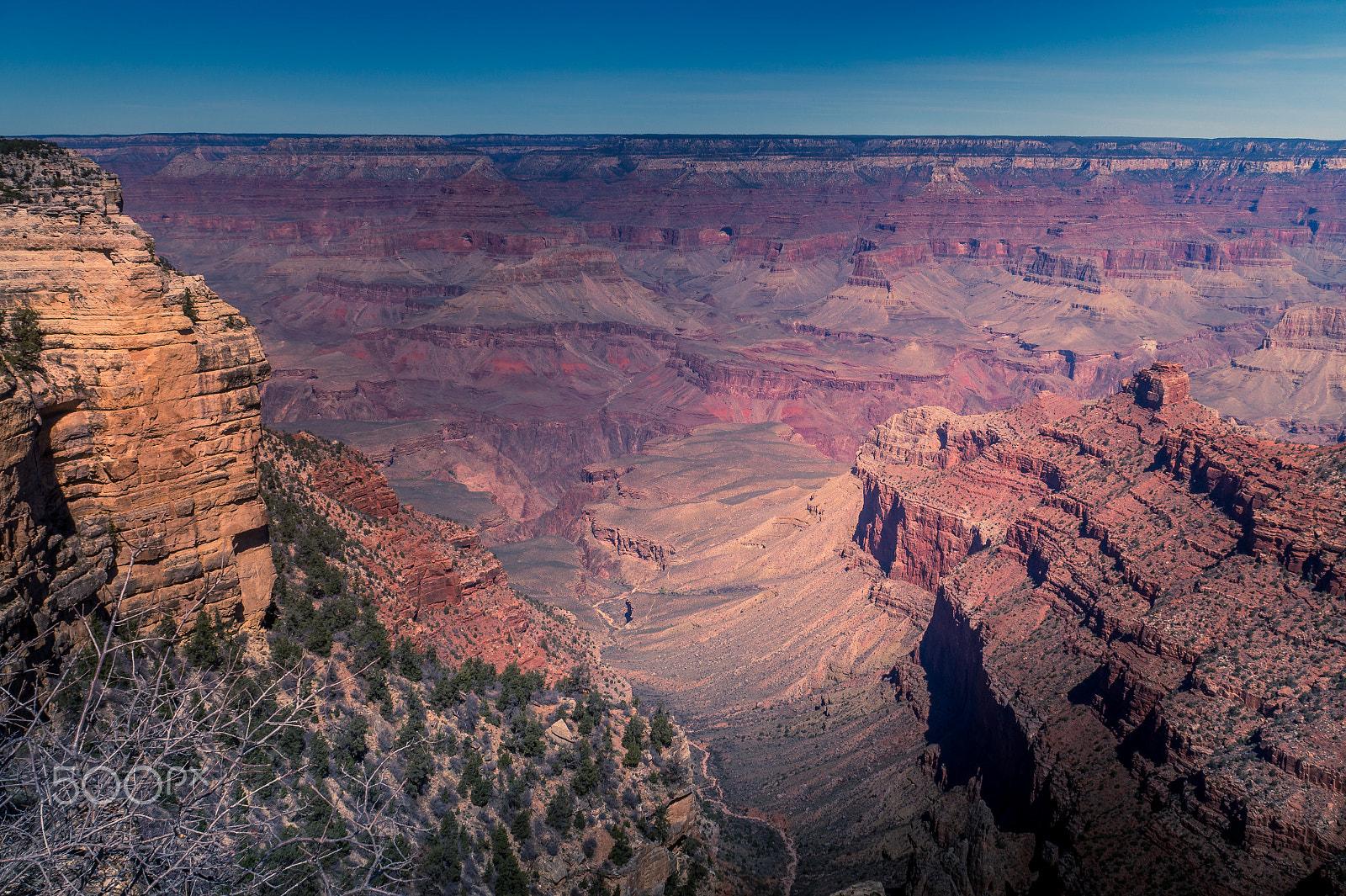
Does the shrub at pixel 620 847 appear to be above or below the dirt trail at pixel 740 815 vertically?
above

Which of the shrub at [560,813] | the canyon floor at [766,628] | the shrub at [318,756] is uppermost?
the shrub at [318,756]

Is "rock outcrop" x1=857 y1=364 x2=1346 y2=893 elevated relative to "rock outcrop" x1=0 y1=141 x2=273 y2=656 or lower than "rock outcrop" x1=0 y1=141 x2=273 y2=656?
lower

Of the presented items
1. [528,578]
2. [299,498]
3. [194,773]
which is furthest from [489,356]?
[194,773]

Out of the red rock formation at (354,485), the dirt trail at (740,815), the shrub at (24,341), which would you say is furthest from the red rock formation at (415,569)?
the shrub at (24,341)

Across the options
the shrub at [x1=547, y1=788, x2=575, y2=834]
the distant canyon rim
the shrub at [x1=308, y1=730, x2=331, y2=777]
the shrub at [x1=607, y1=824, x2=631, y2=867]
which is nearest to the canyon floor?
the distant canyon rim

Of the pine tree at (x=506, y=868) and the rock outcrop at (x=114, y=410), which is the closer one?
the rock outcrop at (x=114, y=410)

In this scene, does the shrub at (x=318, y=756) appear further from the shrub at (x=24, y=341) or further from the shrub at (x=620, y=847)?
the shrub at (x=24, y=341)

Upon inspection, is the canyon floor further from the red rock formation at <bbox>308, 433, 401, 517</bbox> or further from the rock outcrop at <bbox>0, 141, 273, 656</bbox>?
the rock outcrop at <bbox>0, 141, 273, 656</bbox>
